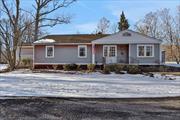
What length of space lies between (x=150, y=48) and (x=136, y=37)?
1.87 metres

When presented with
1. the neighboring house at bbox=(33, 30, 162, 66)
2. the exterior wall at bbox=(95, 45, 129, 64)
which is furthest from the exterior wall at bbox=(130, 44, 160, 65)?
the exterior wall at bbox=(95, 45, 129, 64)

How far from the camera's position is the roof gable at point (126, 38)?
131 feet

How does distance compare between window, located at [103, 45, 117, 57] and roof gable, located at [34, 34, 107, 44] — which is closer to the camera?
window, located at [103, 45, 117, 57]

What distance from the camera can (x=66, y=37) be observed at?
44.5m

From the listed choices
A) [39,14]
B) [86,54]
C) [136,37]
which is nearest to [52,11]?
[39,14]

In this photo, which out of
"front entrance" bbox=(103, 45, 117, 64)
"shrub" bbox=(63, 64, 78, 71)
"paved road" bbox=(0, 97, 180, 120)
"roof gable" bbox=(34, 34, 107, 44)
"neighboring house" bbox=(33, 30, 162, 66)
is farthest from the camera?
"roof gable" bbox=(34, 34, 107, 44)

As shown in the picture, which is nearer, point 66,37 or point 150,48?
point 150,48

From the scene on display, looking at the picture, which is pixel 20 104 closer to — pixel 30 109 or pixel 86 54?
pixel 30 109

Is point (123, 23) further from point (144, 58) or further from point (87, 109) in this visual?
point (87, 109)

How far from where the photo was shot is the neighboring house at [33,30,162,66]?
39.9 metres

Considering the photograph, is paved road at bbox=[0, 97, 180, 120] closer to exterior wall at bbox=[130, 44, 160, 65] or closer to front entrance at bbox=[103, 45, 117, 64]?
exterior wall at bbox=[130, 44, 160, 65]

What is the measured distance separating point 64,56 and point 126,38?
712cm

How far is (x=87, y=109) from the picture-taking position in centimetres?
1148

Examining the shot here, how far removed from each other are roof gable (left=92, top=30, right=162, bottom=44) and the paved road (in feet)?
85.3
